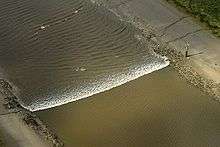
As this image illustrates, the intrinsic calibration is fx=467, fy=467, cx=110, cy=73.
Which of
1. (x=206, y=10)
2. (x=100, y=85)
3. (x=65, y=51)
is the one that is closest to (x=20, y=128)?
(x=100, y=85)

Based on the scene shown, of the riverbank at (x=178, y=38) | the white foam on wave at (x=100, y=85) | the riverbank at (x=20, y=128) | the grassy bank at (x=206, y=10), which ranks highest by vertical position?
the grassy bank at (x=206, y=10)

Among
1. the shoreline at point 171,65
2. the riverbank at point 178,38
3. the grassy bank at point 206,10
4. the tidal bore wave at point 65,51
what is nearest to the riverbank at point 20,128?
the shoreline at point 171,65

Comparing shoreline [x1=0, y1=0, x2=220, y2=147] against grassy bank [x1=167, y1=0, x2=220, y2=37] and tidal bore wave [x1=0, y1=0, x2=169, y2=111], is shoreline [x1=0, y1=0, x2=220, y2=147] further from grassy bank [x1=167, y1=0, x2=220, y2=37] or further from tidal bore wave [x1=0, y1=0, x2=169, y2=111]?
grassy bank [x1=167, y1=0, x2=220, y2=37]

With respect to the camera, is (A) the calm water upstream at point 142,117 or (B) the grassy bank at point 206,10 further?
(B) the grassy bank at point 206,10

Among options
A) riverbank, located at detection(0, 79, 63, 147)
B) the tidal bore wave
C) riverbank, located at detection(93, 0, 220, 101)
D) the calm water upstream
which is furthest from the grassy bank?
riverbank, located at detection(0, 79, 63, 147)

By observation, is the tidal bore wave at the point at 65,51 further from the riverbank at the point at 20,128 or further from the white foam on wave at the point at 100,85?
the riverbank at the point at 20,128

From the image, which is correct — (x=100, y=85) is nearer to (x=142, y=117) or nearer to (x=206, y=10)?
(x=142, y=117)
